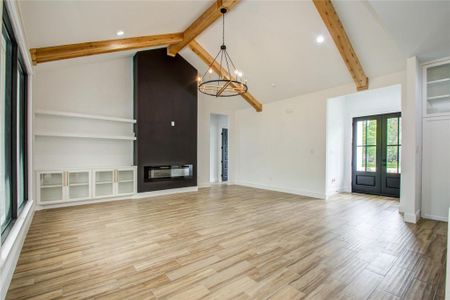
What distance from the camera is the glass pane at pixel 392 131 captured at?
6110 millimetres

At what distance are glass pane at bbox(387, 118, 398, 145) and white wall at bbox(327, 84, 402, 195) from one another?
287 millimetres

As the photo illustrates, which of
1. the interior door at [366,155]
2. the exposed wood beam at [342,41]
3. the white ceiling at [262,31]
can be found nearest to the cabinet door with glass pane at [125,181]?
the white ceiling at [262,31]

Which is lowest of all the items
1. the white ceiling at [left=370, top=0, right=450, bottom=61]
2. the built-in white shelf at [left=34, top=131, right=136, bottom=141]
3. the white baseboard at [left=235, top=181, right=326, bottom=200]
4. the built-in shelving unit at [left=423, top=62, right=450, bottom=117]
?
the white baseboard at [left=235, top=181, right=326, bottom=200]

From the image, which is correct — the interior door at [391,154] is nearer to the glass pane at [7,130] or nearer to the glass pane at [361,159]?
the glass pane at [361,159]

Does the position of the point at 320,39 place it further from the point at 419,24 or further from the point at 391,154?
the point at 391,154

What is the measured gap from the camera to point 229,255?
2639 mm

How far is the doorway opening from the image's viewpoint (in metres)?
9.42

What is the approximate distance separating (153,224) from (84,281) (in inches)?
65.0

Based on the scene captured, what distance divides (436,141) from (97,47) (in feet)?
22.7

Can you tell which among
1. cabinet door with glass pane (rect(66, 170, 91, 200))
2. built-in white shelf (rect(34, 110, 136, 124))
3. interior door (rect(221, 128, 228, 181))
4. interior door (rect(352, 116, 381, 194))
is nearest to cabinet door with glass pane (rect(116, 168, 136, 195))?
cabinet door with glass pane (rect(66, 170, 91, 200))

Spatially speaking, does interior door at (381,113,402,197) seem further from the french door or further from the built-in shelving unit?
the built-in shelving unit

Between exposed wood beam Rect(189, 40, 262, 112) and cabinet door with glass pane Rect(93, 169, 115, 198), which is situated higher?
exposed wood beam Rect(189, 40, 262, 112)

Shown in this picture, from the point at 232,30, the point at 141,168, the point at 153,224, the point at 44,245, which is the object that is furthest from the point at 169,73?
the point at 44,245

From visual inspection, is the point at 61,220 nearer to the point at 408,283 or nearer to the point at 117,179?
the point at 117,179
